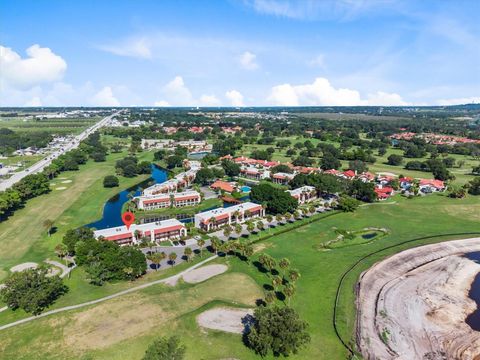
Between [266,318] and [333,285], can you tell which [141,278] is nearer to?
[266,318]

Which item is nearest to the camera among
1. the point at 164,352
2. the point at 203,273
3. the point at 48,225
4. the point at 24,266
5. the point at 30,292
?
the point at 164,352

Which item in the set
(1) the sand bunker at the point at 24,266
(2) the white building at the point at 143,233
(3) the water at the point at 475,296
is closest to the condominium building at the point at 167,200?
(2) the white building at the point at 143,233

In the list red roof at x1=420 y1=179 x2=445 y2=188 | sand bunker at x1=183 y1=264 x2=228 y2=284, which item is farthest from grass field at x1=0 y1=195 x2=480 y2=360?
red roof at x1=420 y1=179 x2=445 y2=188

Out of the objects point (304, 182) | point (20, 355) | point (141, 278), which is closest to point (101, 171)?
point (304, 182)

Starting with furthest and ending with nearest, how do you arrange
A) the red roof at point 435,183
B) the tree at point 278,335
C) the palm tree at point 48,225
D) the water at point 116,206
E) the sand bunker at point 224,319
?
the red roof at point 435,183, the water at point 116,206, the palm tree at point 48,225, the sand bunker at point 224,319, the tree at point 278,335

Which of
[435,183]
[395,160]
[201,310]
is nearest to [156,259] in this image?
[201,310]

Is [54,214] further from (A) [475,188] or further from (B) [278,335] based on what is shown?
(A) [475,188]

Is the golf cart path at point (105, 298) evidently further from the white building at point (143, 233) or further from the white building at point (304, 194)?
the white building at point (304, 194)
